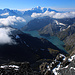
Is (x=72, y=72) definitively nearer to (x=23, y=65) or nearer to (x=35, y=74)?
(x=35, y=74)

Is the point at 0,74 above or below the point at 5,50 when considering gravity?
below

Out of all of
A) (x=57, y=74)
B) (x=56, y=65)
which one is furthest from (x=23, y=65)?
(x=57, y=74)

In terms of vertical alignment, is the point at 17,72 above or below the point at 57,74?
above

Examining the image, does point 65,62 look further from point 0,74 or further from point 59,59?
point 0,74

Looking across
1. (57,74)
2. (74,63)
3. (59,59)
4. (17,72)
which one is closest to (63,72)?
(57,74)

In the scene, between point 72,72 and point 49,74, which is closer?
point 72,72

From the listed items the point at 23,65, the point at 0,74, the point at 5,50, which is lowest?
the point at 0,74

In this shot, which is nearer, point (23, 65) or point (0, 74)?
point (0, 74)

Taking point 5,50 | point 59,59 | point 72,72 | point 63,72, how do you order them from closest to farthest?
point 72,72
point 63,72
point 59,59
point 5,50

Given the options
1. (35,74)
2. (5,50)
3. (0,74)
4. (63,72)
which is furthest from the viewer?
(5,50)
